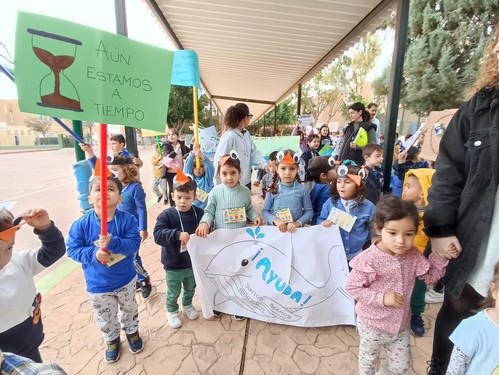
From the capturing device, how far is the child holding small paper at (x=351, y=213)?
6.61 ft

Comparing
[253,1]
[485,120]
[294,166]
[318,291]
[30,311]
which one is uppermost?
[253,1]

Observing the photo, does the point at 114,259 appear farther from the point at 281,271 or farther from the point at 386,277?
the point at 386,277

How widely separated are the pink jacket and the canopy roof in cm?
328

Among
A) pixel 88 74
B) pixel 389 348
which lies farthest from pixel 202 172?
pixel 389 348

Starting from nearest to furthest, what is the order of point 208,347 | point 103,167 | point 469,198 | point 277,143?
point 469,198
point 103,167
point 208,347
point 277,143

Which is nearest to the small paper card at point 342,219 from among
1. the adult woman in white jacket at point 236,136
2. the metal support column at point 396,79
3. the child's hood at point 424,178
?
the child's hood at point 424,178

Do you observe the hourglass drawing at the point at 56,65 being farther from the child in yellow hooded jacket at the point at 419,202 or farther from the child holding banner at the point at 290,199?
the child in yellow hooded jacket at the point at 419,202

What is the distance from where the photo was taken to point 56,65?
117 cm

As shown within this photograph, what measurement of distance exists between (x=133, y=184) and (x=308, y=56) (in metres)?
5.10

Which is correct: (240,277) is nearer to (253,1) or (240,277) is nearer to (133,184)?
(133,184)

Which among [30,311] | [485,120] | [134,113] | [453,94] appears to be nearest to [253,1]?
[134,113]

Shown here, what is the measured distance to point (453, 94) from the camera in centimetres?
1409

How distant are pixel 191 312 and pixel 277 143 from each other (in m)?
2.63

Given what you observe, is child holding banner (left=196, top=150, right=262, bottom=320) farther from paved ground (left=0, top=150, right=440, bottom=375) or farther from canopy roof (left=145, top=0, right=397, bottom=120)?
canopy roof (left=145, top=0, right=397, bottom=120)
